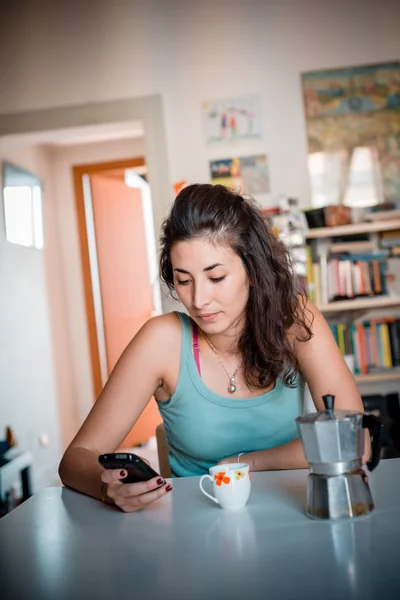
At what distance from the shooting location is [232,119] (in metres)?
3.76

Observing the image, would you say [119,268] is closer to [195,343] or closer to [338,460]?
[195,343]

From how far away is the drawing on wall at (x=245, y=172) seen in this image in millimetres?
3750

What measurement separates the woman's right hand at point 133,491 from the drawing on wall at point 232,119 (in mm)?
2834

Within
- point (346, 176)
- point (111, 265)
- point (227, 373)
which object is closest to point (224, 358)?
point (227, 373)

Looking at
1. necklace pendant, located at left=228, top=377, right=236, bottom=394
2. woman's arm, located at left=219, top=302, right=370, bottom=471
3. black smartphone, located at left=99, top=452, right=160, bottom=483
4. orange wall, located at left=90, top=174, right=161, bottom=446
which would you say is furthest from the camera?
orange wall, located at left=90, top=174, right=161, bottom=446

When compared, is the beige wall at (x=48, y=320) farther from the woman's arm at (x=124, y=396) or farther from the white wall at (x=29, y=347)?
the woman's arm at (x=124, y=396)

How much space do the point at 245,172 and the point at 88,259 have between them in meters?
2.36

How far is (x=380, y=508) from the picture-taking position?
1030 mm

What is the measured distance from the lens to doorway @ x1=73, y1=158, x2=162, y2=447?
571cm

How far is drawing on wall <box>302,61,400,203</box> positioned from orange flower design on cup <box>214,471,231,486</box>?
2.85 metres

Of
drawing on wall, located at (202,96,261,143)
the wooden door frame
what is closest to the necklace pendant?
drawing on wall, located at (202,96,261,143)

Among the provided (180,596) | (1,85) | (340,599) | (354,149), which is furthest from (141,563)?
(1,85)

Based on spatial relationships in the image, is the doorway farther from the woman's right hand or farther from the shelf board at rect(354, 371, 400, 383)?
the woman's right hand

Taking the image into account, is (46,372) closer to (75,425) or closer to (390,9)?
(75,425)
